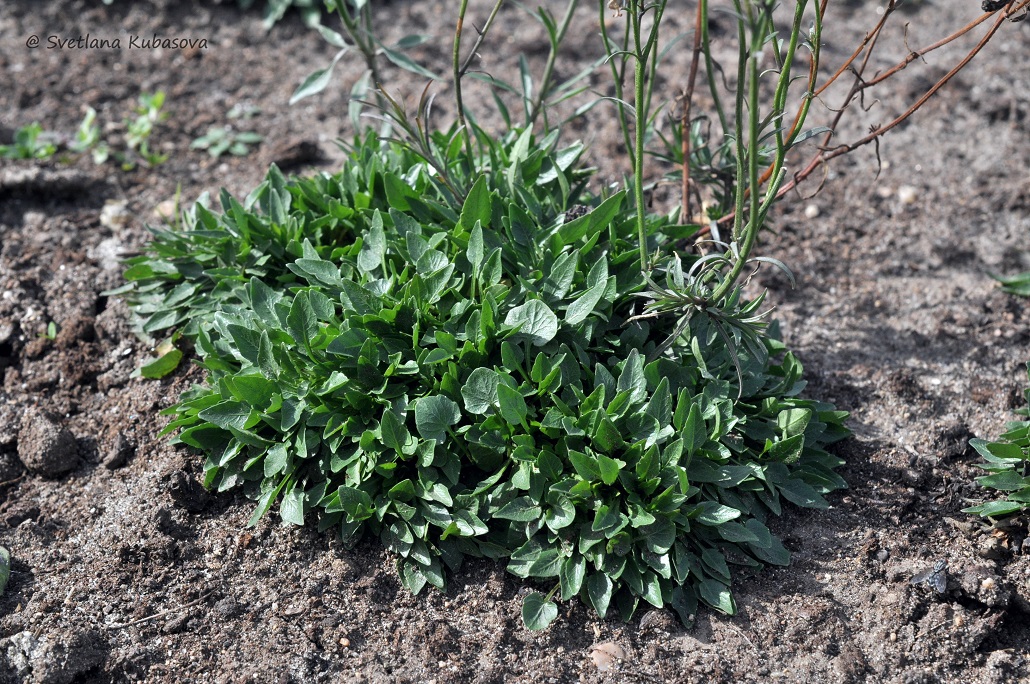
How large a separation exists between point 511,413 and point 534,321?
310 mm

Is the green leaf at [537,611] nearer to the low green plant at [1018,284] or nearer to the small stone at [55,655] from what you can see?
the small stone at [55,655]

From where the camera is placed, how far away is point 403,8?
517cm

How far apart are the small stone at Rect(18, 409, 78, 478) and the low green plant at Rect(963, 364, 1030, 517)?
2880mm

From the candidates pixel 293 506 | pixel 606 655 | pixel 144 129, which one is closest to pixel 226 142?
pixel 144 129

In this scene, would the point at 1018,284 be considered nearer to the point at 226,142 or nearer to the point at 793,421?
the point at 793,421

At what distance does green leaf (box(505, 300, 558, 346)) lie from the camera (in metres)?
2.73

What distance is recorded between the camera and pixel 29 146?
4230 mm

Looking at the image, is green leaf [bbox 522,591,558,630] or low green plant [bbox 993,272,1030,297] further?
low green plant [bbox 993,272,1030,297]

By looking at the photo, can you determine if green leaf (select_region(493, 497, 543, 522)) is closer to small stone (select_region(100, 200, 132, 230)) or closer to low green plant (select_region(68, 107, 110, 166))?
small stone (select_region(100, 200, 132, 230))

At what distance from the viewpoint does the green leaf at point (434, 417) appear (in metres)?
2.65

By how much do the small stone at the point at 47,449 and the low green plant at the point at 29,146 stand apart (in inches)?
69.5

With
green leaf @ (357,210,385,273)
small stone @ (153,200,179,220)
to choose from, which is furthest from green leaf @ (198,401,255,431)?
small stone @ (153,200,179,220)

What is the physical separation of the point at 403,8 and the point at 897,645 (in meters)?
4.16

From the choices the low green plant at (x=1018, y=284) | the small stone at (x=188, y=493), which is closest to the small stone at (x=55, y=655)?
the small stone at (x=188, y=493)
